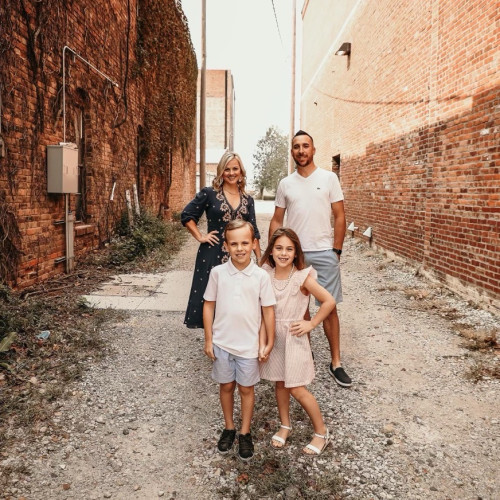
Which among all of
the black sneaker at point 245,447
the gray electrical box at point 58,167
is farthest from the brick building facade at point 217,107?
the black sneaker at point 245,447

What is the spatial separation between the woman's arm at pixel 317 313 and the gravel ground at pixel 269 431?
0.69 meters

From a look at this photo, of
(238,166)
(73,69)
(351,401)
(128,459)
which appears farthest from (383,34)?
(128,459)

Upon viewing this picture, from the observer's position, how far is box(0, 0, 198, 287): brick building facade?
15.5 ft

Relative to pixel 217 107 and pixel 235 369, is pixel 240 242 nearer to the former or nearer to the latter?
pixel 235 369

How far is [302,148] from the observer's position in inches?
127

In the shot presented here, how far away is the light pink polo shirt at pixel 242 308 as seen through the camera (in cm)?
237

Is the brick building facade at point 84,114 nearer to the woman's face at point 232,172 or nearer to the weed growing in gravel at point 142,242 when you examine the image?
the weed growing in gravel at point 142,242

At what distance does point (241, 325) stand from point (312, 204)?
49.9 inches

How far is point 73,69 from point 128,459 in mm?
5694

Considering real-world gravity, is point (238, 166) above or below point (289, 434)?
above

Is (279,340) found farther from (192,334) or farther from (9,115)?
(9,115)

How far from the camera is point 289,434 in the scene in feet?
8.56

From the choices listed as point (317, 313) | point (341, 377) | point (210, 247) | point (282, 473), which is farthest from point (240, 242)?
point (341, 377)

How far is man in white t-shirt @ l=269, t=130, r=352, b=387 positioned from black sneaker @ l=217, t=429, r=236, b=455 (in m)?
1.10
